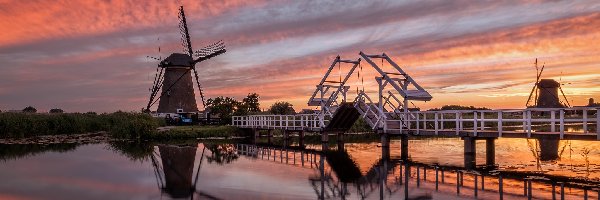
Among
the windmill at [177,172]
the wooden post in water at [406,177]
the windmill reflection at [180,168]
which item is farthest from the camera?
the windmill reflection at [180,168]

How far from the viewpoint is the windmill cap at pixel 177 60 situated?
57.3 metres

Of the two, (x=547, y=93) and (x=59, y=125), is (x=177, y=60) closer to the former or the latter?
(x=59, y=125)

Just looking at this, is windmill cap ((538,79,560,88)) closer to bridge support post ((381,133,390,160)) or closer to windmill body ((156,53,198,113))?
windmill body ((156,53,198,113))

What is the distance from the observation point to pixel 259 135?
49406mm

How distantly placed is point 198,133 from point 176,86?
12119 millimetres

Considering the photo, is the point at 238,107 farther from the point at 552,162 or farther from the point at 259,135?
the point at 552,162

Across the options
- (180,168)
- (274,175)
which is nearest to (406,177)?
(274,175)

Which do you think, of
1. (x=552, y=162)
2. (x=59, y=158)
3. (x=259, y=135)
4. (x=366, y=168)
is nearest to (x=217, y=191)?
(x=366, y=168)

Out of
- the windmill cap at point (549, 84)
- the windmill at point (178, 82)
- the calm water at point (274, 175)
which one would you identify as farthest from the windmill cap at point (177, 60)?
the windmill cap at point (549, 84)

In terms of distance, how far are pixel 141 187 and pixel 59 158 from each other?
1355cm

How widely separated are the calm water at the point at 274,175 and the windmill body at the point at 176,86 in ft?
84.8

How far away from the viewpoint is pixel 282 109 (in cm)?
6625

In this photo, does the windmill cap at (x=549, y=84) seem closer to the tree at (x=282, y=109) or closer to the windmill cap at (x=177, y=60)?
the tree at (x=282, y=109)

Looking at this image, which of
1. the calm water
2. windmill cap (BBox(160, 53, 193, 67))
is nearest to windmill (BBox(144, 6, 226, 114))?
windmill cap (BBox(160, 53, 193, 67))
